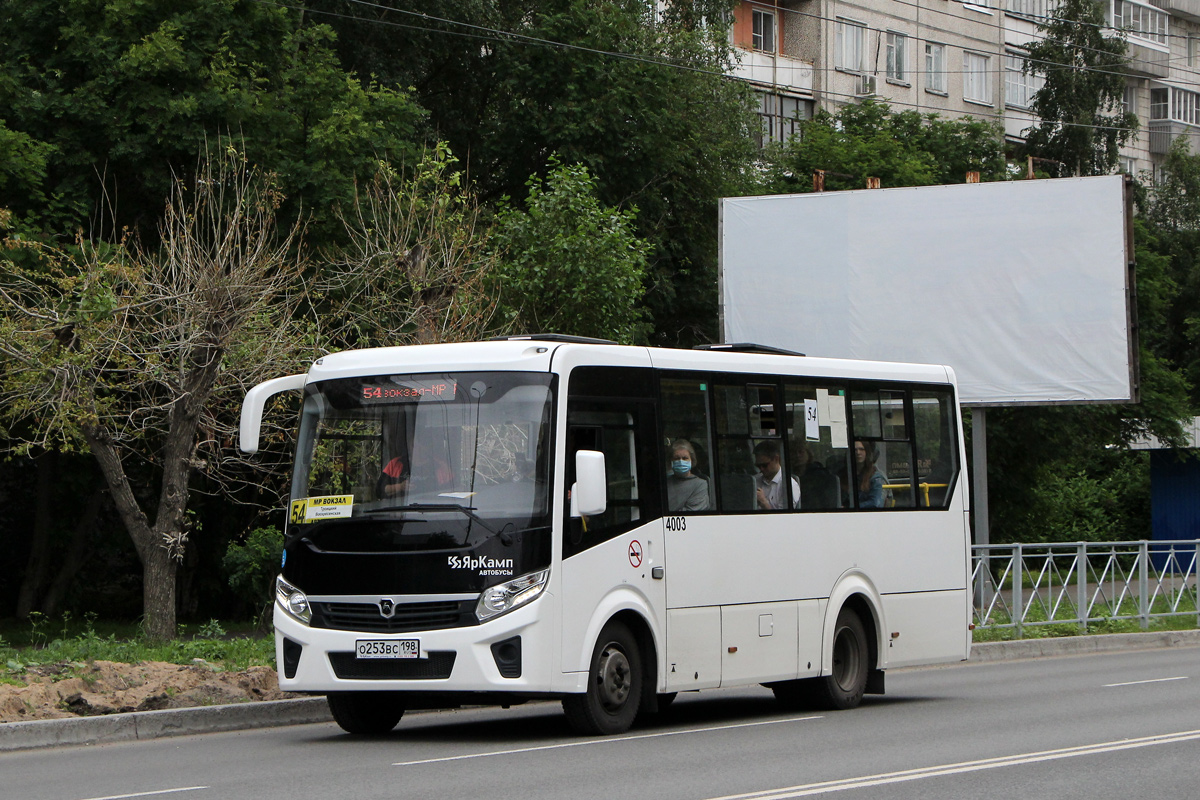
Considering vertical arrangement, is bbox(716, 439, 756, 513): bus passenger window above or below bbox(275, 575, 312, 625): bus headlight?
above

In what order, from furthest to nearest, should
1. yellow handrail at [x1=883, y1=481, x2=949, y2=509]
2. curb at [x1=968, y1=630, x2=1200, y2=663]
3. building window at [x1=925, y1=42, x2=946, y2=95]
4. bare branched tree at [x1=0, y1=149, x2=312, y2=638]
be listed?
building window at [x1=925, y1=42, x2=946, y2=95] → curb at [x1=968, y1=630, x2=1200, y2=663] → bare branched tree at [x1=0, y1=149, x2=312, y2=638] → yellow handrail at [x1=883, y1=481, x2=949, y2=509]

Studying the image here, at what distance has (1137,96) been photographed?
214 feet

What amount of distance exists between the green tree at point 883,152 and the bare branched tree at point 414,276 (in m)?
16.7

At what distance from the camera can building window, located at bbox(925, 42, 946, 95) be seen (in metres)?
55.1

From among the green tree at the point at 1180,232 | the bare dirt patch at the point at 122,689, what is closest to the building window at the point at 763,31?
the green tree at the point at 1180,232

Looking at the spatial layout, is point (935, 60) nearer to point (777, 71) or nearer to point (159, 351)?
point (777, 71)

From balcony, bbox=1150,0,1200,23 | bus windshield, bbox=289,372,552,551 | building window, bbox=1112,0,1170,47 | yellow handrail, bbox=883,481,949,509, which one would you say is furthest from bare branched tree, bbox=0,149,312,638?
balcony, bbox=1150,0,1200,23

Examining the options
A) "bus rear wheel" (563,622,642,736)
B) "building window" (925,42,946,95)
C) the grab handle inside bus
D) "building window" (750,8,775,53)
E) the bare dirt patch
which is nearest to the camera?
"bus rear wheel" (563,622,642,736)

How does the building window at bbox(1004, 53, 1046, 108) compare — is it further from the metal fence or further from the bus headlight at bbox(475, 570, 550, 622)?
the bus headlight at bbox(475, 570, 550, 622)

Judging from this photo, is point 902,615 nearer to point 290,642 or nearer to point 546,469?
point 546,469

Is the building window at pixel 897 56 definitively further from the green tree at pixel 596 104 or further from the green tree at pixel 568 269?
the green tree at pixel 568 269

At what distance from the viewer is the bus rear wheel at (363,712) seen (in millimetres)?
12086

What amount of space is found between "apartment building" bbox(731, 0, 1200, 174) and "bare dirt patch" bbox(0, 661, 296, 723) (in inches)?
1303

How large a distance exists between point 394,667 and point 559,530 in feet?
4.64
